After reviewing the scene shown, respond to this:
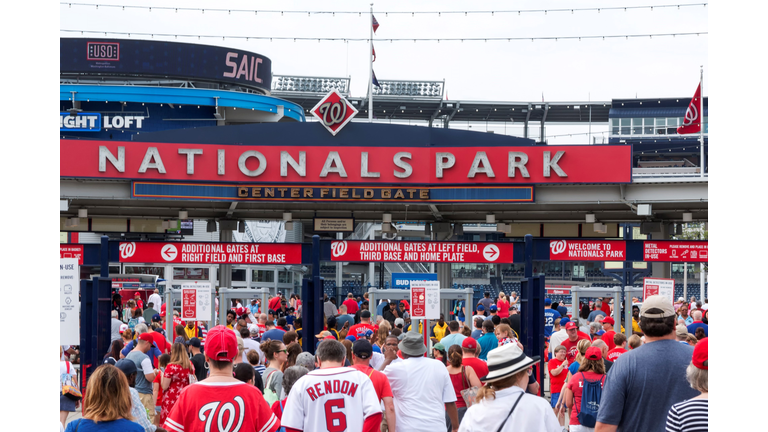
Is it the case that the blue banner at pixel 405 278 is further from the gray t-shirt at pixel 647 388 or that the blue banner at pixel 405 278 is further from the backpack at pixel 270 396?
the gray t-shirt at pixel 647 388

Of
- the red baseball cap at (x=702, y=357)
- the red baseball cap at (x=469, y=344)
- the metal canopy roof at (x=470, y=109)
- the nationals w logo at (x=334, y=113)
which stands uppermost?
the metal canopy roof at (x=470, y=109)

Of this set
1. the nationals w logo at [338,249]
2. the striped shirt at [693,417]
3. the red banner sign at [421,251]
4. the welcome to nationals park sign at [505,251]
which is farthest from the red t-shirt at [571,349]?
the striped shirt at [693,417]

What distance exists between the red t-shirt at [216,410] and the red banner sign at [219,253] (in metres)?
10.8

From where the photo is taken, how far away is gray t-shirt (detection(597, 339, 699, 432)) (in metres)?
4.98

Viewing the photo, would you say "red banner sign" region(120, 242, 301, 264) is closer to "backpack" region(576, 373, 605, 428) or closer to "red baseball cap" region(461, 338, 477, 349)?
"red baseball cap" region(461, 338, 477, 349)

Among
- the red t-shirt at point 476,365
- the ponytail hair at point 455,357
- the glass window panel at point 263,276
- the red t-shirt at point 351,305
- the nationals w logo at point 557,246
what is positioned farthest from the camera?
the glass window panel at point 263,276

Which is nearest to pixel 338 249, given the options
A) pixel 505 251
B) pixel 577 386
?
pixel 505 251

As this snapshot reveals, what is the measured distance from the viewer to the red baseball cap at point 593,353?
8.76 metres

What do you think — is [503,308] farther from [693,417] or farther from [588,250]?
[693,417]

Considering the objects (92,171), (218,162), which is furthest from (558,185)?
(92,171)

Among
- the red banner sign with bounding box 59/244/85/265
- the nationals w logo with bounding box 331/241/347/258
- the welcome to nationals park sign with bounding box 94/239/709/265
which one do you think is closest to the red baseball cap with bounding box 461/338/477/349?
the welcome to nationals park sign with bounding box 94/239/709/265

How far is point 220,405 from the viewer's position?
5.55 meters

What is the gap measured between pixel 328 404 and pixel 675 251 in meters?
13.4

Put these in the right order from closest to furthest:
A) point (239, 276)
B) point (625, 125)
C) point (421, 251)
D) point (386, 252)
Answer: point (421, 251) → point (386, 252) → point (239, 276) → point (625, 125)
